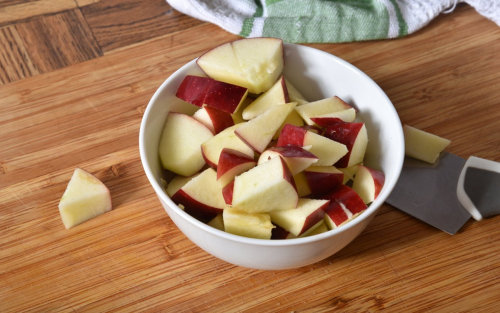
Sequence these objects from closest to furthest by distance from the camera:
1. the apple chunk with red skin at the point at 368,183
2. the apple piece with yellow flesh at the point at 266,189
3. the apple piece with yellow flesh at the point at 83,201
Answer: the apple piece with yellow flesh at the point at 266,189 → the apple chunk with red skin at the point at 368,183 → the apple piece with yellow flesh at the point at 83,201

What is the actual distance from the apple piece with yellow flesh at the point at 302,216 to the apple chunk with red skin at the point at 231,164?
4.1 inches

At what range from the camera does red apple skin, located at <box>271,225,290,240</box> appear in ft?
3.19

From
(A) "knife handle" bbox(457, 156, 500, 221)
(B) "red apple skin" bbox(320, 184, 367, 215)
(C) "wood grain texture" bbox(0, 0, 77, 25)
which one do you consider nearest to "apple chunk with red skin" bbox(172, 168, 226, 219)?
(B) "red apple skin" bbox(320, 184, 367, 215)

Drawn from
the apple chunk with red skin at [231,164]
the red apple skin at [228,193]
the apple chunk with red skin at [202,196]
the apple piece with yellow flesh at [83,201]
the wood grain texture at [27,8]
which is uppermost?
the apple chunk with red skin at [231,164]

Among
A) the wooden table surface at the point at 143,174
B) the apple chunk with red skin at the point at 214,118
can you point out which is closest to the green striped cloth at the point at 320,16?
the wooden table surface at the point at 143,174

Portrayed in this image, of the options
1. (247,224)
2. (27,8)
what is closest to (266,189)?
(247,224)

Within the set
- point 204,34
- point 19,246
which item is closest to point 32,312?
point 19,246

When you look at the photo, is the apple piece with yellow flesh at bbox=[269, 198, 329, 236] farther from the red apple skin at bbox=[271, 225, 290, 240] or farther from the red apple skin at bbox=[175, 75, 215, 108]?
the red apple skin at bbox=[175, 75, 215, 108]

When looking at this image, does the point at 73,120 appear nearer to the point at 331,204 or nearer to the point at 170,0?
the point at 170,0

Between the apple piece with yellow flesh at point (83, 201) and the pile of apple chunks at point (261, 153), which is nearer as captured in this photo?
the pile of apple chunks at point (261, 153)

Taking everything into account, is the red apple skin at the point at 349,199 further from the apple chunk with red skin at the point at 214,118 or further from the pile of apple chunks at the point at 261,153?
the apple chunk with red skin at the point at 214,118

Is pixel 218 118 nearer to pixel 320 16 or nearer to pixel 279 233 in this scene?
pixel 279 233

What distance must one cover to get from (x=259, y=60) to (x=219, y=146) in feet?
0.72

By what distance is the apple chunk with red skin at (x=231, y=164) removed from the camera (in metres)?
0.96
